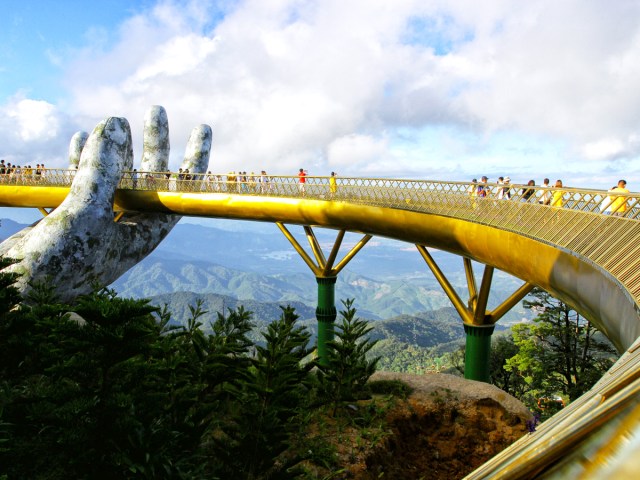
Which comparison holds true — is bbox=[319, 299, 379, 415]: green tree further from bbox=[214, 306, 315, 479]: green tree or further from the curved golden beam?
the curved golden beam

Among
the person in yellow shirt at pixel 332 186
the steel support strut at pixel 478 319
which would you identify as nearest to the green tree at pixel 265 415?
the steel support strut at pixel 478 319

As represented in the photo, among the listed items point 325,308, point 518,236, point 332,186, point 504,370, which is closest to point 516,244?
point 518,236

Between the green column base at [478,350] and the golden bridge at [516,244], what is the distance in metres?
0.03

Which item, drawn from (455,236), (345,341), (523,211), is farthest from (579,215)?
(345,341)

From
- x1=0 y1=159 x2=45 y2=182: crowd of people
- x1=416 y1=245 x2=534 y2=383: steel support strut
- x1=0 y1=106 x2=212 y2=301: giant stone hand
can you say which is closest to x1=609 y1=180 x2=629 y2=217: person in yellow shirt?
x1=416 y1=245 x2=534 y2=383: steel support strut

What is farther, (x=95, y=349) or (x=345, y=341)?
(x=345, y=341)

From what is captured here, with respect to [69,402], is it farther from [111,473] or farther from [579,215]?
[579,215]

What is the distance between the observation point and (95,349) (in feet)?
17.7

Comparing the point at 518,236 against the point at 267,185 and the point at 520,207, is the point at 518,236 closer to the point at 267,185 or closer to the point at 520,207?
the point at 520,207

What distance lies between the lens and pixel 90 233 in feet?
58.5

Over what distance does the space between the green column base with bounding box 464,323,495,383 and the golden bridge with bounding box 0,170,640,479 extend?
0.03m

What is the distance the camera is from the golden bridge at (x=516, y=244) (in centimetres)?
108

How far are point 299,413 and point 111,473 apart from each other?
13.6ft

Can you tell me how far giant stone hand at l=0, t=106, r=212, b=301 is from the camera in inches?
644
